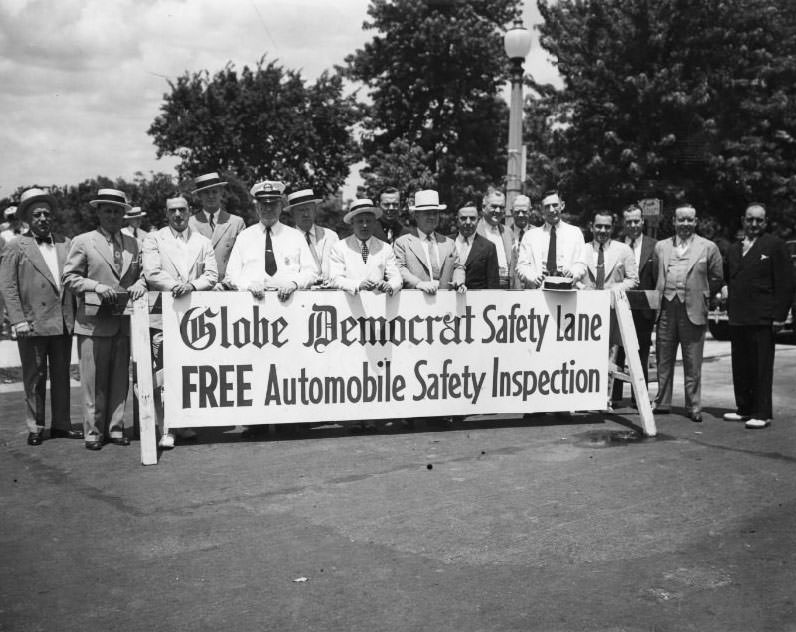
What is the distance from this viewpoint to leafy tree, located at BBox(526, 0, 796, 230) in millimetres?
26078

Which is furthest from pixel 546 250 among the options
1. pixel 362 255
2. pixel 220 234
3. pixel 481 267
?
pixel 220 234

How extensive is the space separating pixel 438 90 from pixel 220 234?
34.9m

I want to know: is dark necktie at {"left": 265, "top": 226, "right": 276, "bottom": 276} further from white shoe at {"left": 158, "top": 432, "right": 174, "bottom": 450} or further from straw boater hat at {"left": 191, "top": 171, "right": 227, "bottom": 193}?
white shoe at {"left": 158, "top": 432, "right": 174, "bottom": 450}

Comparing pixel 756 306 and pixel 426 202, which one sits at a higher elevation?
pixel 426 202

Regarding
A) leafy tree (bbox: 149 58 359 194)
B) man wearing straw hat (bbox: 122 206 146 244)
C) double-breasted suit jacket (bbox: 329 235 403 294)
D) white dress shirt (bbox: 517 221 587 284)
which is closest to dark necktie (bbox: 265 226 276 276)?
Result: double-breasted suit jacket (bbox: 329 235 403 294)

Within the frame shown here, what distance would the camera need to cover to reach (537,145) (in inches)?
1218

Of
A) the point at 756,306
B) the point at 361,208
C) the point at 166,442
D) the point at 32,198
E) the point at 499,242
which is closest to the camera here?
the point at 166,442

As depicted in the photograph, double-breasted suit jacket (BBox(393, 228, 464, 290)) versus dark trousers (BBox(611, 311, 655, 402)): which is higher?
double-breasted suit jacket (BBox(393, 228, 464, 290))

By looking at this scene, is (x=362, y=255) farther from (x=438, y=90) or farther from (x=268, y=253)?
(x=438, y=90)

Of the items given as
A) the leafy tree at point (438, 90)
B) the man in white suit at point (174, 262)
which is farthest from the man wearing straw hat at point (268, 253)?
the leafy tree at point (438, 90)

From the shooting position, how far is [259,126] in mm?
48062

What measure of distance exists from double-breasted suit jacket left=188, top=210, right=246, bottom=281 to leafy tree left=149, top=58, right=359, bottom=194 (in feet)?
129

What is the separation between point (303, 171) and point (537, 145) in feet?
70.6

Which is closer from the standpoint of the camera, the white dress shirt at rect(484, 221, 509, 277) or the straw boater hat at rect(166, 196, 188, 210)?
the straw boater hat at rect(166, 196, 188, 210)
